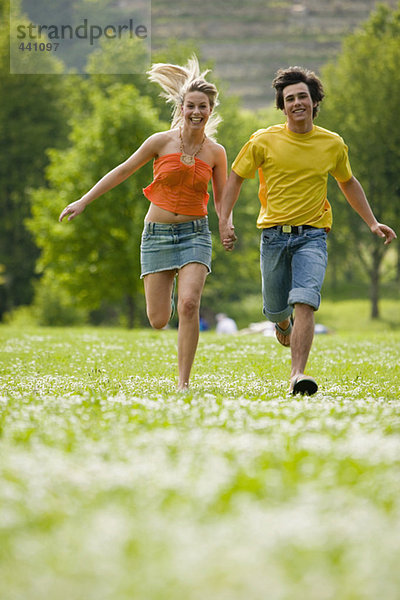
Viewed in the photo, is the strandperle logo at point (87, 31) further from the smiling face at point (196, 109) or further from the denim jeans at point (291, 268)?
the denim jeans at point (291, 268)

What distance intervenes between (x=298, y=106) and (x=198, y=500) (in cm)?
568

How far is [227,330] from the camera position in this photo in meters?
31.1

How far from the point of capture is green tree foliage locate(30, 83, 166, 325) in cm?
3600

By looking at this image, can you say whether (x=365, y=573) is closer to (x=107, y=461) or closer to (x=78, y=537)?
(x=78, y=537)

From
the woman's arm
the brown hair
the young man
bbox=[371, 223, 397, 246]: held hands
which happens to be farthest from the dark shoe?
the brown hair

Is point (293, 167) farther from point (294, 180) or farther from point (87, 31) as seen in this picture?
point (87, 31)

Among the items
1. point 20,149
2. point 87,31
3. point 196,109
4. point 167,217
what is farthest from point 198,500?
point 87,31

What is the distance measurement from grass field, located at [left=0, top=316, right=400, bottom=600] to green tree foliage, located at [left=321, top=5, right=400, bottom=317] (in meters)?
35.0

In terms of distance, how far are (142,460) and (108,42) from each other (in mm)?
50768

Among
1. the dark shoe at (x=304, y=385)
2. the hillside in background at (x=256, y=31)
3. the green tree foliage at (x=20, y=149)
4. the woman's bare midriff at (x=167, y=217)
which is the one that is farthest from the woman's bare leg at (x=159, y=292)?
the hillside in background at (x=256, y=31)

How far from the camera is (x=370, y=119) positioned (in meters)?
39.8

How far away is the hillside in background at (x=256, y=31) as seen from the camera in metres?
103

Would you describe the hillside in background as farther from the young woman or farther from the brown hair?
the young woman

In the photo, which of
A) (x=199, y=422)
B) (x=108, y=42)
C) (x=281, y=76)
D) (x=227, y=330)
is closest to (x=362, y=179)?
(x=227, y=330)
